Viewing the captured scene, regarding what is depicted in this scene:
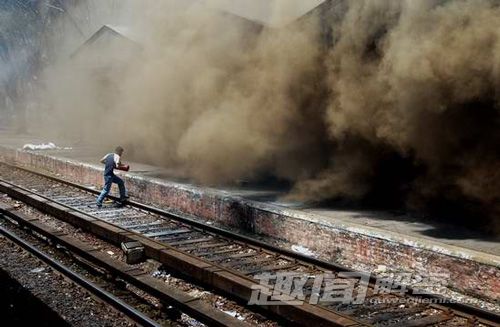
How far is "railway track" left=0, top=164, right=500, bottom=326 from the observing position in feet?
18.0

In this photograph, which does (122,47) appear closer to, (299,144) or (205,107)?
(205,107)

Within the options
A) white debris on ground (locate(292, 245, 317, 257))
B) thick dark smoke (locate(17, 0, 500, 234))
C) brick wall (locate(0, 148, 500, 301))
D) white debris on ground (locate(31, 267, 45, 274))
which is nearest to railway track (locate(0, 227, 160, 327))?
white debris on ground (locate(31, 267, 45, 274))

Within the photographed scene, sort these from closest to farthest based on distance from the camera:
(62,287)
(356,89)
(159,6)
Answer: (62,287), (356,89), (159,6)

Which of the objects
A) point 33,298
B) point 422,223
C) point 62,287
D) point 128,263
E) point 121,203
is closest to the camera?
point 33,298

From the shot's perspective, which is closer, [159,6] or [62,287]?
[62,287]

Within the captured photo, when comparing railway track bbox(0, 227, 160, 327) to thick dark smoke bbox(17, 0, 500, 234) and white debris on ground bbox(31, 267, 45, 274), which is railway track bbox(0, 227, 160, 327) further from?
thick dark smoke bbox(17, 0, 500, 234)

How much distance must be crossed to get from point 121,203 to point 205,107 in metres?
3.50

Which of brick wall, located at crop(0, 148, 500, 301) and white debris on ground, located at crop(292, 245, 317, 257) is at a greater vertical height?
brick wall, located at crop(0, 148, 500, 301)

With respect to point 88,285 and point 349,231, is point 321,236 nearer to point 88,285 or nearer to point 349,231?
point 349,231

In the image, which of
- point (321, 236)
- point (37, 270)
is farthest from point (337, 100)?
point (37, 270)

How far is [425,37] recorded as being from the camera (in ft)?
26.6

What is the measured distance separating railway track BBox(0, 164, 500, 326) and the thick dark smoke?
2.61m

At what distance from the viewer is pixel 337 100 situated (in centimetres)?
1027

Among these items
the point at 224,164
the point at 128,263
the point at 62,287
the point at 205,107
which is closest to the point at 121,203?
the point at 224,164
